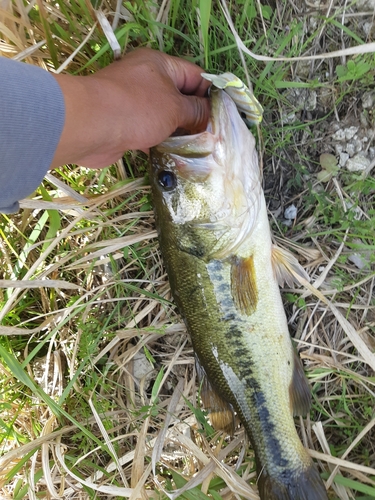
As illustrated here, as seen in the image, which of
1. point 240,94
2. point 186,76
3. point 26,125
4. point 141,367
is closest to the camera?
point 26,125

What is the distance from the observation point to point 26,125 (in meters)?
1.43

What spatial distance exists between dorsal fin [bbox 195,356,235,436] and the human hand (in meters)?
1.21

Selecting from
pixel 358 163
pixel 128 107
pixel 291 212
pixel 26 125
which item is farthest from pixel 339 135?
pixel 26 125

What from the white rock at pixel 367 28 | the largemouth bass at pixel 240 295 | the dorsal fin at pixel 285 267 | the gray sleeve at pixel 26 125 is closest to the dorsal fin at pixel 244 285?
the largemouth bass at pixel 240 295

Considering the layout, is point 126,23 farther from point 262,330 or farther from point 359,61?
point 262,330

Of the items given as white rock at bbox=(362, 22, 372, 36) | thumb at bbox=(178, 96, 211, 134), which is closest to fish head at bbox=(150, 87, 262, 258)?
thumb at bbox=(178, 96, 211, 134)

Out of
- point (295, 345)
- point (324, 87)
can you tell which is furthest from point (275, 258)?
point (324, 87)

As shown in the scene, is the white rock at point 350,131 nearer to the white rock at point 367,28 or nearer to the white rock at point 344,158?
the white rock at point 344,158

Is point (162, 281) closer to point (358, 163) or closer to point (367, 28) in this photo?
point (358, 163)

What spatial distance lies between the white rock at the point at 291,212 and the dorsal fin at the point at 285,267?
249 millimetres

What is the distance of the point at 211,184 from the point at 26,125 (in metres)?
0.81

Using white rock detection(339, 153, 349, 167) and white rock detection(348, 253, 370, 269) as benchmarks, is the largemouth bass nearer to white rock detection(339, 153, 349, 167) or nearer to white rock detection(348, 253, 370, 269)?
white rock detection(348, 253, 370, 269)

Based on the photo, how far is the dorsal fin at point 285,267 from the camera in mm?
2055

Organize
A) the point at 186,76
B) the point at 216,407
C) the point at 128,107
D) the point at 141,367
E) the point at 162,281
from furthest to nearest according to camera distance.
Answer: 1. the point at 141,367
2. the point at 162,281
3. the point at 216,407
4. the point at 186,76
5. the point at 128,107
